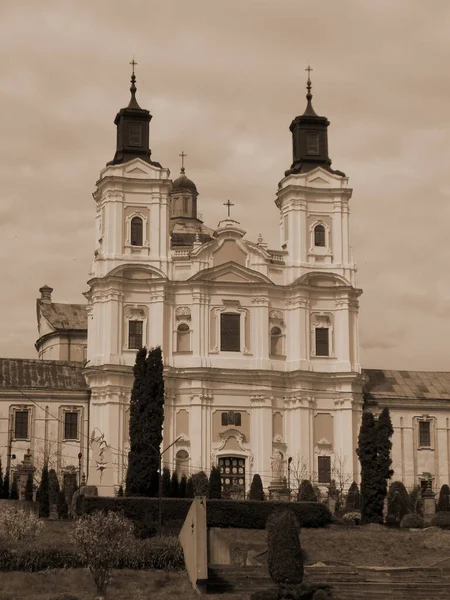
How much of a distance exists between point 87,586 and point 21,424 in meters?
35.2

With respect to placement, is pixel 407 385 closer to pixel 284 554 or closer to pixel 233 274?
pixel 233 274

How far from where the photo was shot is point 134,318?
76375mm

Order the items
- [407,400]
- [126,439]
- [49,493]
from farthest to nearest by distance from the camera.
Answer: [407,400], [126,439], [49,493]

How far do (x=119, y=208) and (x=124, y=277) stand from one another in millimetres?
4403

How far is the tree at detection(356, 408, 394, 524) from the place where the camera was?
A: 2345 inches

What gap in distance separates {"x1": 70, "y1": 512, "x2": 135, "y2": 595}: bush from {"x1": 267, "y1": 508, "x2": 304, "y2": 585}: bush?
510 centimetres

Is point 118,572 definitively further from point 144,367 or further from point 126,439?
point 126,439

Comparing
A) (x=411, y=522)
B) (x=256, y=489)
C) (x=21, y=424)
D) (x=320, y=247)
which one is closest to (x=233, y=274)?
(x=320, y=247)

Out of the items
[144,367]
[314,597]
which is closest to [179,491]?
[144,367]

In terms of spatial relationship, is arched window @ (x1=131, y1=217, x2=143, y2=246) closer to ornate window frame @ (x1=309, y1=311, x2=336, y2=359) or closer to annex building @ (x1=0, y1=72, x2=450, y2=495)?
annex building @ (x1=0, y1=72, x2=450, y2=495)

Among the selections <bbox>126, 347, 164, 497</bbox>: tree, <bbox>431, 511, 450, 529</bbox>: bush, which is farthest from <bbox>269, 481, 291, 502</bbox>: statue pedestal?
<bbox>431, 511, 450, 529</bbox>: bush

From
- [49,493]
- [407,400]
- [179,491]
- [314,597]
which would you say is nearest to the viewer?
[314,597]

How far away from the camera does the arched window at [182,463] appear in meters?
73.5

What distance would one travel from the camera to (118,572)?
140ft
